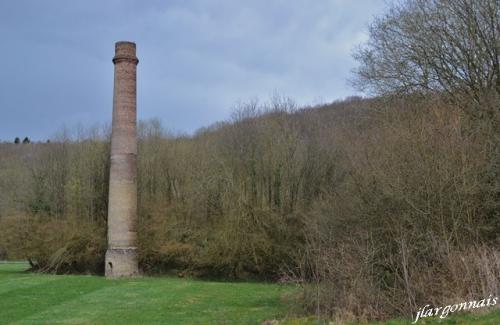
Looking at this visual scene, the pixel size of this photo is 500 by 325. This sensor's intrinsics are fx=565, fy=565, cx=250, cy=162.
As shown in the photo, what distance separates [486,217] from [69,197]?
25.4m

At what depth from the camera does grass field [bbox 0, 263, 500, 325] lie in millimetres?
12914

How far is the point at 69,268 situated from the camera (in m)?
30.7

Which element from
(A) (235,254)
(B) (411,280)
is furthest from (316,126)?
(B) (411,280)

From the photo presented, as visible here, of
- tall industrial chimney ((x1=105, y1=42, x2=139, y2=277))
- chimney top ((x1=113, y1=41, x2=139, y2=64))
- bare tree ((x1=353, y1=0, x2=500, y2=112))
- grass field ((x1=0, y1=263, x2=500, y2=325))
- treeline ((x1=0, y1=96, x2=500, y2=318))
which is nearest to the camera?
treeline ((x1=0, y1=96, x2=500, y2=318))

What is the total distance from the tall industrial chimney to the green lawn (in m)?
2.68

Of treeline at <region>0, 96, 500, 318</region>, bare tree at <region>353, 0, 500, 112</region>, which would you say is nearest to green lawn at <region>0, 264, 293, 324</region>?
treeline at <region>0, 96, 500, 318</region>

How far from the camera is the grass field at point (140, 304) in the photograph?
42.4 feet

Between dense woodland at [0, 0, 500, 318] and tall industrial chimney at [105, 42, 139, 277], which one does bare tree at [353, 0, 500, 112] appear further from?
tall industrial chimney at [105, 42, 139, 277]

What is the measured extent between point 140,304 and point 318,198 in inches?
390

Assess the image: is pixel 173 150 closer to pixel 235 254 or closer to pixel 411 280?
pixel 235 254

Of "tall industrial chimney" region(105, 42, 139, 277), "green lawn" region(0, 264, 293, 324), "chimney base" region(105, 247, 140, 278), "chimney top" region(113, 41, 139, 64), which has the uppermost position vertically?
"chimney top" region(113, 41, 139, 64)

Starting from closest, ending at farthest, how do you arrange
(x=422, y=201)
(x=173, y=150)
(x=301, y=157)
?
(x=422, y=201) < (x=301, y=157) < (x=173, y=150)

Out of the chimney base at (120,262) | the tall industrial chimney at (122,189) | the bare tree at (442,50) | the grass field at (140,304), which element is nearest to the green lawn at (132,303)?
the grass field at (140,304)

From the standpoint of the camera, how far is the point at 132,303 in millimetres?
17109
